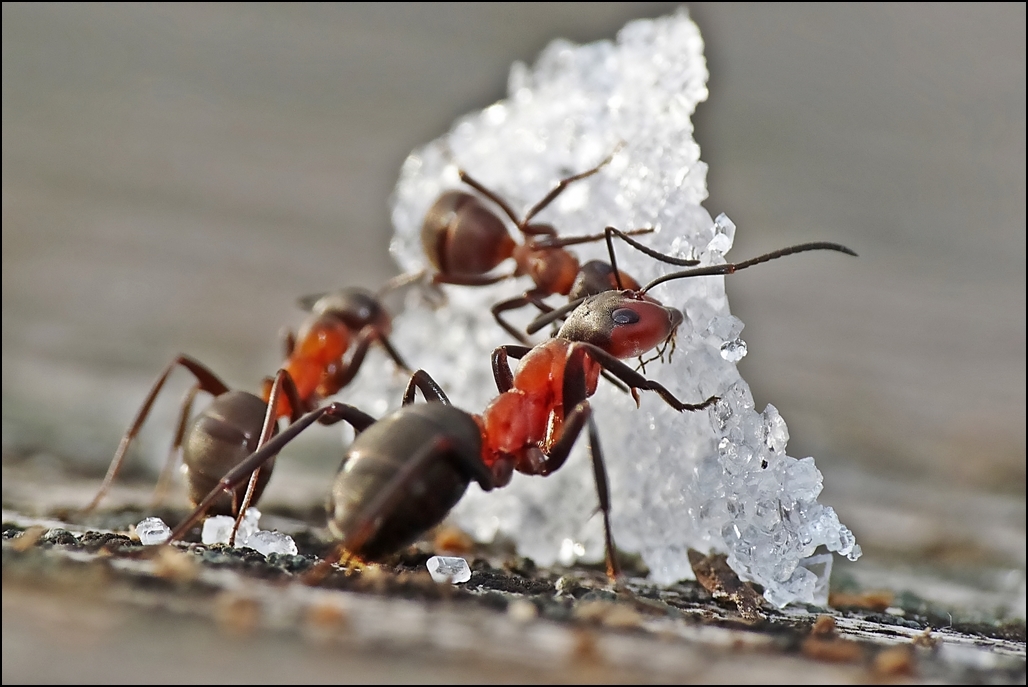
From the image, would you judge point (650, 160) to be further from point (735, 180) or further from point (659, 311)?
point (735, 180)

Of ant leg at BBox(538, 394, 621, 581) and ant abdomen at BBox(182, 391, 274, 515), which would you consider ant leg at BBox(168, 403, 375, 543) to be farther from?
ant leg at BBox(538, 394, 621, 581)

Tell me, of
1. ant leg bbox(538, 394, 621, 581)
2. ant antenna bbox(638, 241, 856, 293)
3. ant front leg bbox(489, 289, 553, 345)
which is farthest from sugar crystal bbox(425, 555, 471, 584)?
ant front leg bbox(489, 289, 553, 345)

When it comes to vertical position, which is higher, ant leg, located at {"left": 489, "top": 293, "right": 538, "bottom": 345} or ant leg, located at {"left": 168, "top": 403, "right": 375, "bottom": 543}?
ant leg, located at {"left": 489, "top": 293, "right": 538, "bottom": 345}

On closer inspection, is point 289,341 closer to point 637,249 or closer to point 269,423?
point 269,423

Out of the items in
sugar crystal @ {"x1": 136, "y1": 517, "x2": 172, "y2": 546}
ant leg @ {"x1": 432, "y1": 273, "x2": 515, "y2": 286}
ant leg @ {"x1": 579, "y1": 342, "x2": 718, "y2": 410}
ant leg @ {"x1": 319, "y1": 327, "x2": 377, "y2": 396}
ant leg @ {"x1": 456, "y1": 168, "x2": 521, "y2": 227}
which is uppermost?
ant leg @ {"x1": 456, "y1": 168, "x2": 521, "y2": 227}

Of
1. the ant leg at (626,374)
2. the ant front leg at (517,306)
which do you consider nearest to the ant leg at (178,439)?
the ant front leg at (517,306)

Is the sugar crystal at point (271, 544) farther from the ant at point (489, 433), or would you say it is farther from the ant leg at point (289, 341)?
the ant leg at point (289, 341)

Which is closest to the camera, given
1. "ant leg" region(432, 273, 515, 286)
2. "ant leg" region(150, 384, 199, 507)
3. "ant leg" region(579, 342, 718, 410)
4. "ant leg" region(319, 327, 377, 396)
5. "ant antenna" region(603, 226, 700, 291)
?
"ant leg" region(579, 342, 718, 410)
